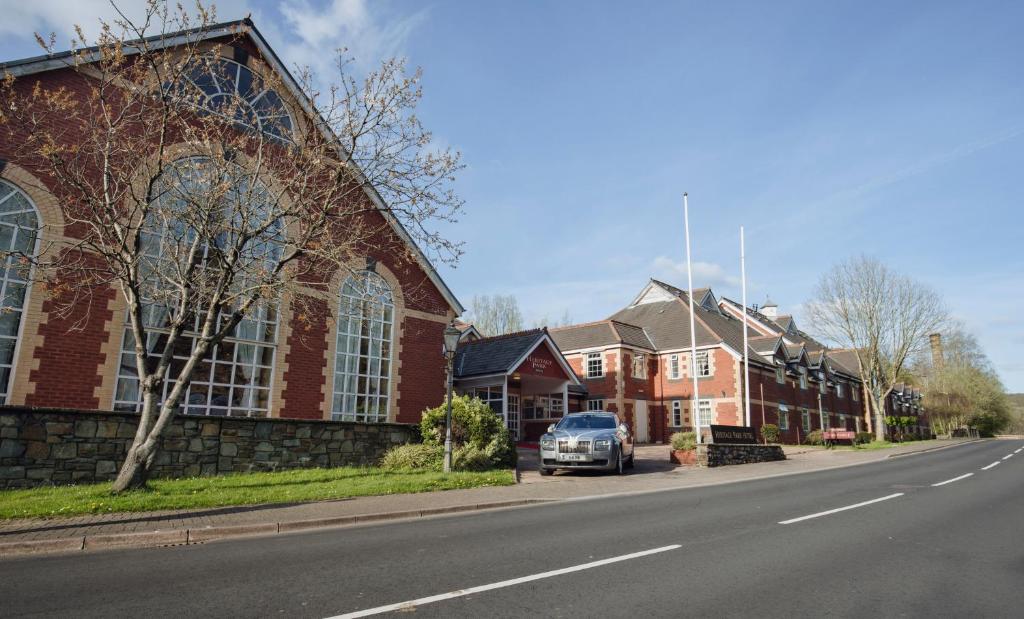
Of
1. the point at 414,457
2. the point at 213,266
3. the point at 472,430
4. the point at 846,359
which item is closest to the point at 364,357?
the point at 414,457

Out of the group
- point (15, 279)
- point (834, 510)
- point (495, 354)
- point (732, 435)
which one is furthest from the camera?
point (495, 354)

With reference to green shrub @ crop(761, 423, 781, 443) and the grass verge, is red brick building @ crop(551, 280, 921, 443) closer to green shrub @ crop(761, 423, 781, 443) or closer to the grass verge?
→ green shrub @ crop(761, 423, 781, 443)

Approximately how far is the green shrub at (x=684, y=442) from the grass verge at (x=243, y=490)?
341 inches

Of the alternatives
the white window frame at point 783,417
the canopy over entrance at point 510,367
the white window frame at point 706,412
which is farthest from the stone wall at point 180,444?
the white window frame at point 783,417

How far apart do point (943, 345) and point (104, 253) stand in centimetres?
8331

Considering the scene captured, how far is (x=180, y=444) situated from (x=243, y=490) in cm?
291

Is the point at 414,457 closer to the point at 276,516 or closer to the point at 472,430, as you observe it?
the point at 472,430

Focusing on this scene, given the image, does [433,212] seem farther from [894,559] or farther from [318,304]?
[894,559]

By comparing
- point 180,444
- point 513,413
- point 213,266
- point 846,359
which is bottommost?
point 180,444

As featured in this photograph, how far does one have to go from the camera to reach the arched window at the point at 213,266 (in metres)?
11.3

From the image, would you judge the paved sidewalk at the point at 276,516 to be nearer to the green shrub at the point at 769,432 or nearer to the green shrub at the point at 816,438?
the green shrub at the point at 769,432

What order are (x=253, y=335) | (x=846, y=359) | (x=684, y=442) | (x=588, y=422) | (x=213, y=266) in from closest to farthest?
(x=213, y=266)
(x=253, y=335)
(x=588, y=422)
(x=684, y=442)
(x=846, y=359)

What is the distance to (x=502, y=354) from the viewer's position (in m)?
23.0

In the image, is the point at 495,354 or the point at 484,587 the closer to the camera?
the point at 484,587
